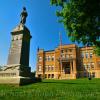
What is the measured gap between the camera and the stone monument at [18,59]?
63.0 ft

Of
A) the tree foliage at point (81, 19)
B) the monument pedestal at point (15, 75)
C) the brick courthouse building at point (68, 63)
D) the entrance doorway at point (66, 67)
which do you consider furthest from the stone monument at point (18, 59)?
the entrance doorway at point (66, 67)

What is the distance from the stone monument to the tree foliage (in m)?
4.80

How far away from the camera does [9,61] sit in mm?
21188

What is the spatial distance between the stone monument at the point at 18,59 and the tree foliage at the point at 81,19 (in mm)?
4800

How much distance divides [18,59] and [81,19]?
799cm

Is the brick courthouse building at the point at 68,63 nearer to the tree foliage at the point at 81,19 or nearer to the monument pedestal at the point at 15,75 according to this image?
the monument pedestal at the point at 15,75

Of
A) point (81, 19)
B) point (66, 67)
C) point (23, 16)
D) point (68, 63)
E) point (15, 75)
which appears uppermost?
point (23, 16)

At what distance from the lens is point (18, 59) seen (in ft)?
67.1

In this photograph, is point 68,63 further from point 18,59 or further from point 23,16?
point 18,59

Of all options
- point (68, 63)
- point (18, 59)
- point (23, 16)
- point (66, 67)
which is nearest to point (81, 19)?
point (18, 59)

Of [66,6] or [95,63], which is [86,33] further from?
[95,63]

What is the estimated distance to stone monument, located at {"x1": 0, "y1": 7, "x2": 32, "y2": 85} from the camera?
63.0 ft

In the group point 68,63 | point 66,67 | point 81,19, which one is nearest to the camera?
point 81,19

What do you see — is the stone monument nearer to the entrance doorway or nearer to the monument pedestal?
the monument pedestal
